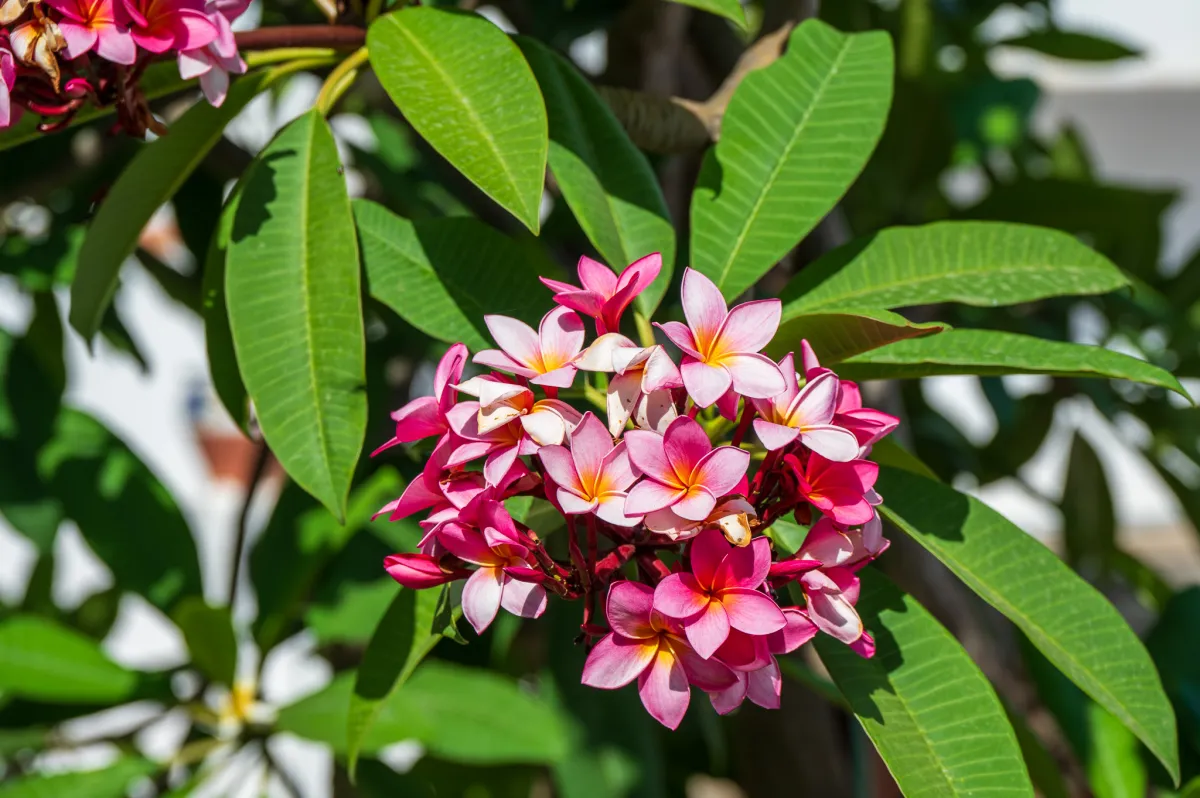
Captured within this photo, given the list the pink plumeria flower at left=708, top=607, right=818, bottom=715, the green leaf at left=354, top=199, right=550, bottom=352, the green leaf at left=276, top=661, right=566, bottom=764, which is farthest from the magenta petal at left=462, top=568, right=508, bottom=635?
the green leaf at left=276, top=661, right=566, bottom=764

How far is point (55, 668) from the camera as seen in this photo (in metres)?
1.21

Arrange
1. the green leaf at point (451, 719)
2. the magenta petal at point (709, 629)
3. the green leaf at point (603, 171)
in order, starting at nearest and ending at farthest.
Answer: the magenta petal at point (709, 629)
the green leaf at point (603, 171)
the green leaf at point (451, 719)

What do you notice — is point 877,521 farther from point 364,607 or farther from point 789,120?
point 364,607

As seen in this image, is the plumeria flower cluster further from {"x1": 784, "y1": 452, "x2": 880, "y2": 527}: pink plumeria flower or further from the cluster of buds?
the cluster of buds

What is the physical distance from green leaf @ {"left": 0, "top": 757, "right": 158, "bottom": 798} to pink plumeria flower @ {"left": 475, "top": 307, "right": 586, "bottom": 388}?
33.6 inches

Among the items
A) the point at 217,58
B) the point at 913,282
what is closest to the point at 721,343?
the point at 913,282

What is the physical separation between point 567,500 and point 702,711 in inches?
36.5

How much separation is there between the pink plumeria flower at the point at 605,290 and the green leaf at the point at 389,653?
21cm

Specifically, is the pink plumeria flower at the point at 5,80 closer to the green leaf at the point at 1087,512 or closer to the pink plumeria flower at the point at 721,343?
the pink plumeria flower at the point at 721,343

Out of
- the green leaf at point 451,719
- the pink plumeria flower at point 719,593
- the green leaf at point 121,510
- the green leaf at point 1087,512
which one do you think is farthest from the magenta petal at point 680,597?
the green leaf at point 1087,512

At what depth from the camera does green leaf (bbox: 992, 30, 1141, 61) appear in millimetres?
1625

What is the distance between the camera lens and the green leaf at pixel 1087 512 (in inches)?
67.2

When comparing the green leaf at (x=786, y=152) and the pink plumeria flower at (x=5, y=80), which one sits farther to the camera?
the green leaf at (x=786, y=152)

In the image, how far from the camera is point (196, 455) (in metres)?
3.98
